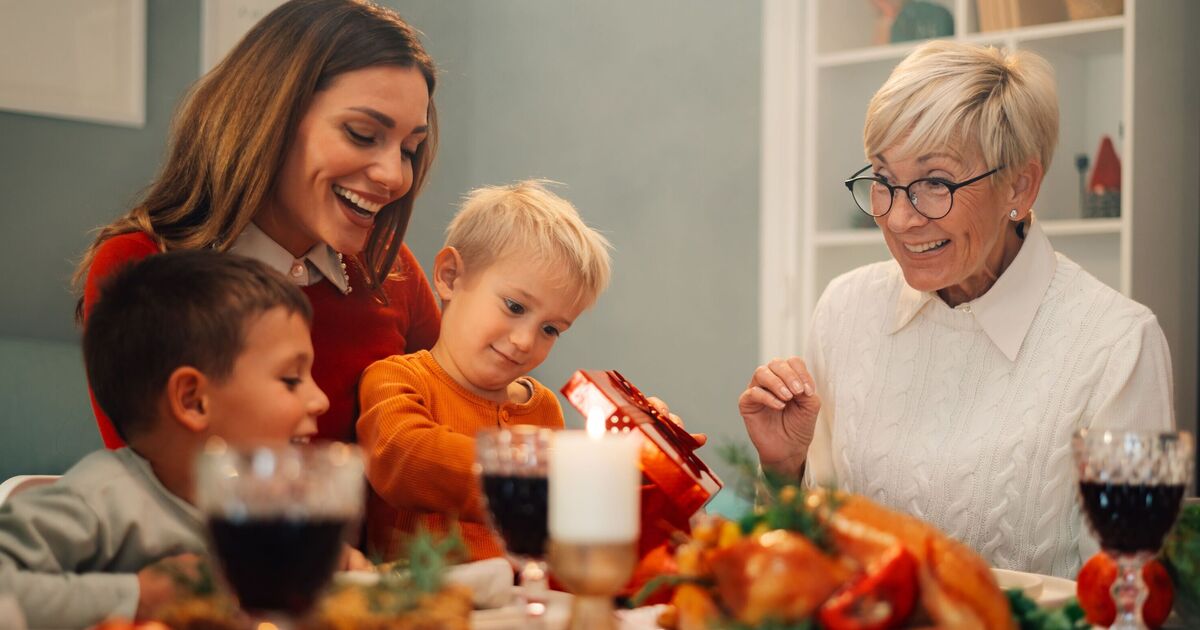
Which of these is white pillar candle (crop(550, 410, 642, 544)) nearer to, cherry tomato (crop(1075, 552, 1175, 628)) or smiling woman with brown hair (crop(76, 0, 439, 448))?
cherry tomato (crop(1075, 552, 1175, 628))

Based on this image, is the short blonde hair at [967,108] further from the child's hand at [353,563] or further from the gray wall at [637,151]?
the gray wall at [637,151]

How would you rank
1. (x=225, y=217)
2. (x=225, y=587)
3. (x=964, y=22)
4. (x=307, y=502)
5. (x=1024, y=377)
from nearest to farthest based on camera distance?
(x=307, y=502) → (x=225, y=587) → (x=225, y=217) → (x=1024, y=377) → (x=964, y=22)

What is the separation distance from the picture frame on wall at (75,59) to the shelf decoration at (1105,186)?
9.24 ft

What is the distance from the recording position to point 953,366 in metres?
2.17

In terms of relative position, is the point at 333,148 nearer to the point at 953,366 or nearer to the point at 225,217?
the point at 225,217

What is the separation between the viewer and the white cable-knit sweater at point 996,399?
1990 millimetres

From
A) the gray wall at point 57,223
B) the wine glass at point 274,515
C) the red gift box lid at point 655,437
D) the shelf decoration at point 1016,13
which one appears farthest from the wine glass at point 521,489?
the shelf decoration at point 1016,13

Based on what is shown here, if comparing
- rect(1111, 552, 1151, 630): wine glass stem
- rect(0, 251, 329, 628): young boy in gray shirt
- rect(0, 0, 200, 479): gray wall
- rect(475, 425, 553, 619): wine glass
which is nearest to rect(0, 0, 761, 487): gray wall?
rect(0, 0, 200, 479): gray wall

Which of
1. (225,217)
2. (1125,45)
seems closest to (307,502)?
(225,217)

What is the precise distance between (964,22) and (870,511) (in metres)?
3.13

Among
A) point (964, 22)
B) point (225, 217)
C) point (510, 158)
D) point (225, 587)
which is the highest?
point (964, 22)

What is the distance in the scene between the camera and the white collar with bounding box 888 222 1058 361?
6.90ft

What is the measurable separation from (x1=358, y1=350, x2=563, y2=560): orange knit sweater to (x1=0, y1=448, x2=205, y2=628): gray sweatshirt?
0.33 metres

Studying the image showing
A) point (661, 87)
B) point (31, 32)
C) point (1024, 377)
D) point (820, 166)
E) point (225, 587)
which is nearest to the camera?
point (225, 587)
